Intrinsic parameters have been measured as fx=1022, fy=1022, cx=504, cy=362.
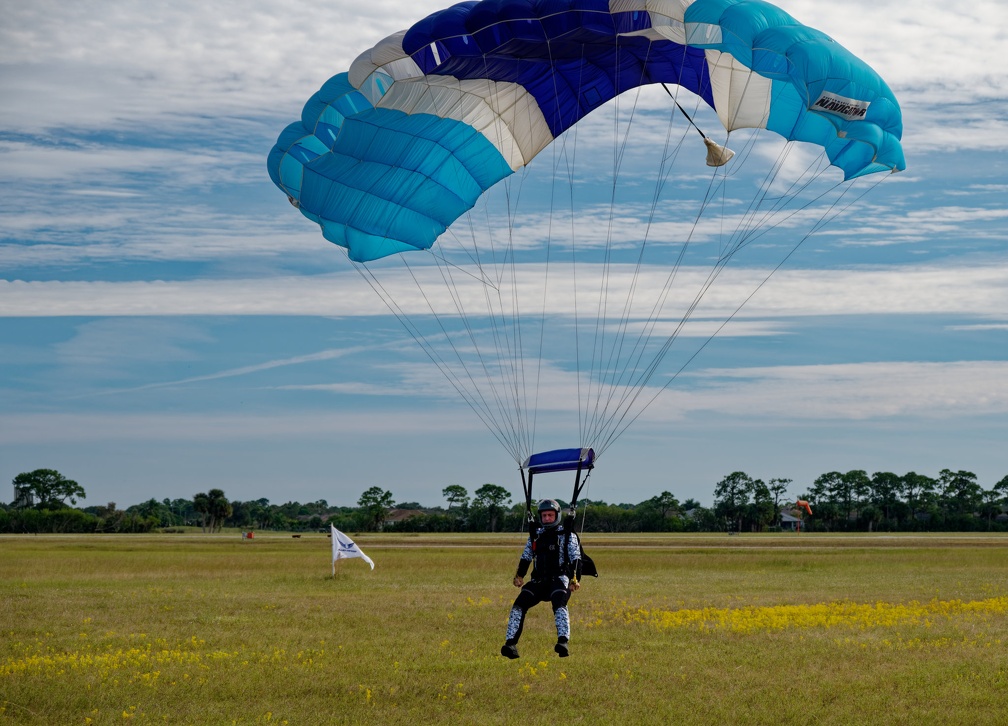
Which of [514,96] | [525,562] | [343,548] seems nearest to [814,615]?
[525,562]

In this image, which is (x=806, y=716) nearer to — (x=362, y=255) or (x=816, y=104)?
(x=816, y=104)

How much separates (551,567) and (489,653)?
5860mm

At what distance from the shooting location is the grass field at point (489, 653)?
13930 millimetres

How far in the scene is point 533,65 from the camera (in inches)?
647

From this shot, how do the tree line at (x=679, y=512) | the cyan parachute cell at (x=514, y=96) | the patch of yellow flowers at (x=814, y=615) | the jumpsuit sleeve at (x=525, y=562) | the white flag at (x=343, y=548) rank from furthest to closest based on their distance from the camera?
the tree line at (x=679, y=512), the white flag at (x=343, y=548), the patch of yellow flowers at (x=814, y=615), the cyan parachute cell at (x=514, y=96), the jumpsuit sleeve at (x=525, y=562)

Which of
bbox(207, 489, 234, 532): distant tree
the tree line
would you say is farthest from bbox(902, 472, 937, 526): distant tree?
bbox(207, 489, 234, 532): distant tree

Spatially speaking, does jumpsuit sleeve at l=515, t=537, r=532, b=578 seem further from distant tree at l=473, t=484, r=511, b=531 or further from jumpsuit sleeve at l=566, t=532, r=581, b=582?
distant tree at l=473, t=484, r=511, b=531

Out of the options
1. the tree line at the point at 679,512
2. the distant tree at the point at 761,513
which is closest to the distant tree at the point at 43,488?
the tree line at the point at 679,512

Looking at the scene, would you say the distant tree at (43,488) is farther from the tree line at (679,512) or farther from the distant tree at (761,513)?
the distant tree at (761,513)

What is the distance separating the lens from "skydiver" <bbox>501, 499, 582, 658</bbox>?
12344 mm

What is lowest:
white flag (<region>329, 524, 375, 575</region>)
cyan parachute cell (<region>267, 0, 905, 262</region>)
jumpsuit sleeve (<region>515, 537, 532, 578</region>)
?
white flag (<region>329, 524, 375, 575</region>)

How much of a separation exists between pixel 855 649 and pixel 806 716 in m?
4.59

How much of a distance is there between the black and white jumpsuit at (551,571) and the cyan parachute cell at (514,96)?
6.36 metres

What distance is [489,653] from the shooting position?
1769 centimetres
